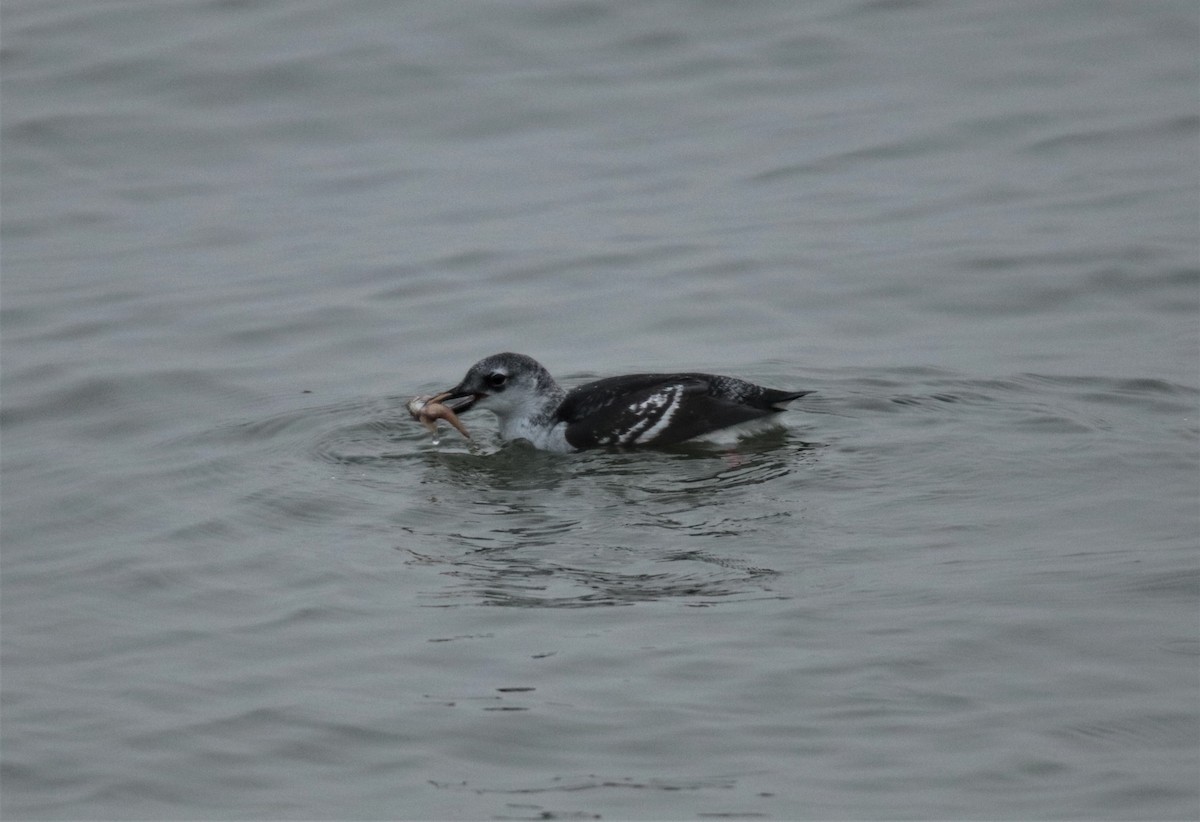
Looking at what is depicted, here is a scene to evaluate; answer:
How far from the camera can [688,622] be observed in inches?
295

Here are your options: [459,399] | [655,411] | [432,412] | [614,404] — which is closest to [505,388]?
[459,399]

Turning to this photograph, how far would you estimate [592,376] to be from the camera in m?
12.0

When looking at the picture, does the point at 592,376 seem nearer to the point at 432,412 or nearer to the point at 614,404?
the point at 614,404

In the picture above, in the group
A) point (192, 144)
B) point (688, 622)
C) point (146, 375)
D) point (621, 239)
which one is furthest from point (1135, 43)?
point (688, 622)

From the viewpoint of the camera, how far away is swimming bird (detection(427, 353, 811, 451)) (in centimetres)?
1039

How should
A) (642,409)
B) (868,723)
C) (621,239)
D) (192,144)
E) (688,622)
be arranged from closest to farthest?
1. (868,723)
2. (688,622)
3. (642,409)
4. (621,239)
5. (192,144)

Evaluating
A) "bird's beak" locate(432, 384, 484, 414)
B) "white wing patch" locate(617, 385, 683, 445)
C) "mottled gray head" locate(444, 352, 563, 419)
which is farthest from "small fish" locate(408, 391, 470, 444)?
"white wing patch" locate(617, 385, 683, 445)

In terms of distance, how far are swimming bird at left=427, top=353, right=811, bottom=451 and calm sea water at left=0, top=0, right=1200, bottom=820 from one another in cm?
21

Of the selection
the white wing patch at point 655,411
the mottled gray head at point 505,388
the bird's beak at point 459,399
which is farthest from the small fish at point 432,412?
the white wing patch at point 655,411

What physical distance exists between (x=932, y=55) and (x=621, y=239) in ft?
16.2

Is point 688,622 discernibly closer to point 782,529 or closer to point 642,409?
point 782,529

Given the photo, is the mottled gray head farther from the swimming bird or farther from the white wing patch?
the white wing patch

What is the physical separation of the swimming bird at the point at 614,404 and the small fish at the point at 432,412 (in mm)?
88

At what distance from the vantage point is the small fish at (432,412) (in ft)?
35.0
